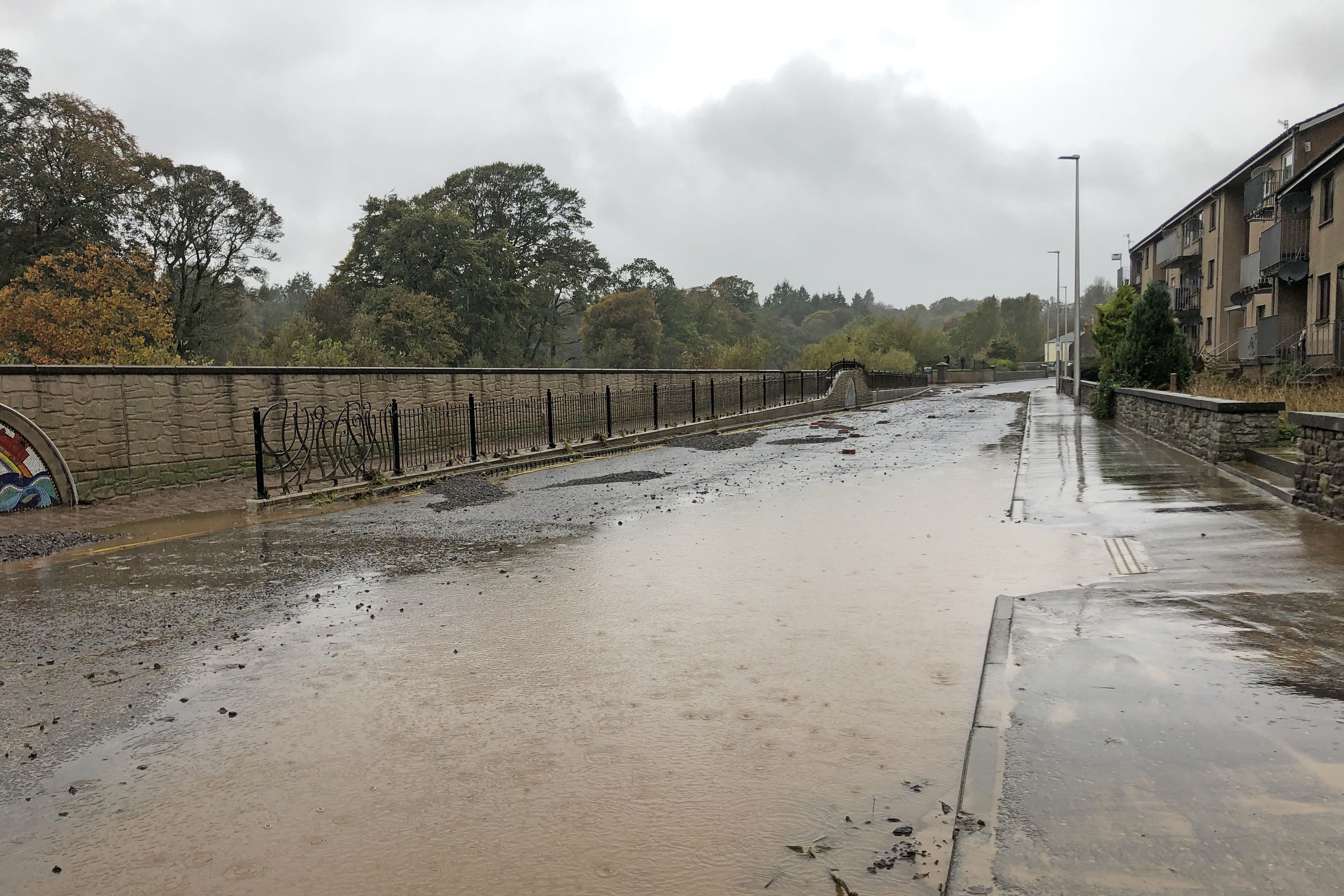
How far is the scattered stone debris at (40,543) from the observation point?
32.7 ft

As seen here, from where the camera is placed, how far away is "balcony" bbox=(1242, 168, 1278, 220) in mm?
36875

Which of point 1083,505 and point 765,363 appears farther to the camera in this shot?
point 765,363

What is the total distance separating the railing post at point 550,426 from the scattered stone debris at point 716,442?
9.82 feet

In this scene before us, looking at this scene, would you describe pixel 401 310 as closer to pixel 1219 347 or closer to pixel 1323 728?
pixel 1219 347

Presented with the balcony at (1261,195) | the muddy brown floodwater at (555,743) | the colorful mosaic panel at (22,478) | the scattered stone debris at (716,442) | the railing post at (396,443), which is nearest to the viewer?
the muddy brown floodwater at (555,743)

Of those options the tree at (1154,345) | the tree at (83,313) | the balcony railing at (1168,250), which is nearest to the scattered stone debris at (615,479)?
the tree at (1154,345)

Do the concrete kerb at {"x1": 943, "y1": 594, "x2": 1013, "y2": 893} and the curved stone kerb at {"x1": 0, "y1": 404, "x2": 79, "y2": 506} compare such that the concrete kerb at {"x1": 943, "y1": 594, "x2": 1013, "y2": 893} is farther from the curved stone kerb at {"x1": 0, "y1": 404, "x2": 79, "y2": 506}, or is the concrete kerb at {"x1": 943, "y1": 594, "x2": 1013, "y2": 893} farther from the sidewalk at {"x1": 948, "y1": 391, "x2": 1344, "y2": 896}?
the curved stone kerb at {"x1": 0, "y1": 404, "x2": 79, "y2": 506}

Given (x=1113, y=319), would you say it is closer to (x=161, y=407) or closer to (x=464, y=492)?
(x=464, y=492)

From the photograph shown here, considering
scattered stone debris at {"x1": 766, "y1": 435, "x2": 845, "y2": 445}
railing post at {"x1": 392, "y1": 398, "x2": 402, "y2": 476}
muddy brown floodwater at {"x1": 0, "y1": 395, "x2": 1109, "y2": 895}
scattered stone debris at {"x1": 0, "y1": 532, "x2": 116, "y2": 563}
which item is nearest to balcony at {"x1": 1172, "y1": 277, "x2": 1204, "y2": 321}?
scattered stone debris at {"x1": 766, "y1": 435, "x2": 845, "y2": 445}

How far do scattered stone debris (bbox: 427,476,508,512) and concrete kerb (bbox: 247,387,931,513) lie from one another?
455 mm

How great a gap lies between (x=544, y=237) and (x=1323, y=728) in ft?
238

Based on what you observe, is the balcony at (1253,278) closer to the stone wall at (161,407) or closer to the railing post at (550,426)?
the railing post at (550,426)

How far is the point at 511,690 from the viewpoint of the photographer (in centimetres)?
537

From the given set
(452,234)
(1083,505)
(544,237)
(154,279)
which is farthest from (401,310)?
(1083,505)
